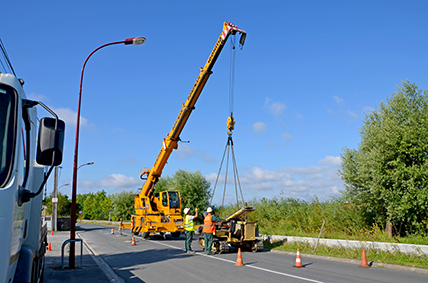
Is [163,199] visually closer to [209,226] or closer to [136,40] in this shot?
[209,226]

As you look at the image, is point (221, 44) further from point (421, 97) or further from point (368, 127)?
point (421, 97)

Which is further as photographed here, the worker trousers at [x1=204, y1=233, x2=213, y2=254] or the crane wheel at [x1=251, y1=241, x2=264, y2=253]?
the crane wheel at [x1=251, y1=241, x2=264, y2=253]

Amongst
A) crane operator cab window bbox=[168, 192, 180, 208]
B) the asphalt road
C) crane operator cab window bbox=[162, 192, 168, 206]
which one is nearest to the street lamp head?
the asphalt road

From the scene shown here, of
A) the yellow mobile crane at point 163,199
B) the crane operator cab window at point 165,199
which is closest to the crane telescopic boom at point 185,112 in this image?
the yellow mobile crane at point 163,199

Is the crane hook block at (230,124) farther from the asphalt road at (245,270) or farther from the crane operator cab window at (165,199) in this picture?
the crane operator cab window at (165,199)

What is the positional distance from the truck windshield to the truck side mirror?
0.94ft

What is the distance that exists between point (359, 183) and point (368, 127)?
282 cm

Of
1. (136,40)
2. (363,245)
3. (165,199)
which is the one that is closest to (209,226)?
(363,245)

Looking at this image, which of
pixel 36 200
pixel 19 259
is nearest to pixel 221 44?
pixel 36 200

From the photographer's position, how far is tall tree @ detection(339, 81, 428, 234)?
49.7ft

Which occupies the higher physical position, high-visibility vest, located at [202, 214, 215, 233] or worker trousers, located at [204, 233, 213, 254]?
high-visibility vest, located at [202, 214, 215, 233]

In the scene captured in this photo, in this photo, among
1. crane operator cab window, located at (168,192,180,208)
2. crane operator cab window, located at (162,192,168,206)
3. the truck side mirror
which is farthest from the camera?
crane operator cab window, located at (162,192,168,206)

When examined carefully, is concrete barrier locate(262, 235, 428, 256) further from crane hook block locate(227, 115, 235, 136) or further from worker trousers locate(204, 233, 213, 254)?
crane hook block locate(227, 115, 235, 136)

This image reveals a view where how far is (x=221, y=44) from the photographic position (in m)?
16.7
